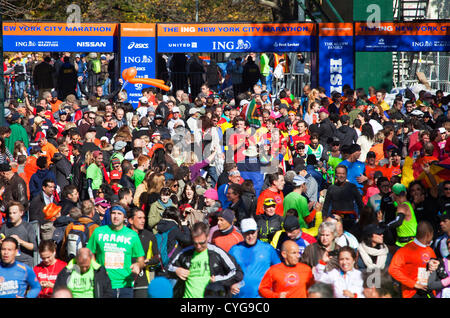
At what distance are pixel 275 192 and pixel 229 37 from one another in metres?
11.9

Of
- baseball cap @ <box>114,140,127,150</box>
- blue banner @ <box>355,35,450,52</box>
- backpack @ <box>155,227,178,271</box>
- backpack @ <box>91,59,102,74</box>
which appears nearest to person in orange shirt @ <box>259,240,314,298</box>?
backpack @ <box>155,227,178,271</box>

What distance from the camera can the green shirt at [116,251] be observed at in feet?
32.0

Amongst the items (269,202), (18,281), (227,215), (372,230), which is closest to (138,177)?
(269,202)

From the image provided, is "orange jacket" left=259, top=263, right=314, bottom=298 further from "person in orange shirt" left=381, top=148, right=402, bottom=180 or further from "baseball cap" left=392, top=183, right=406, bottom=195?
A: "person in orange shirt" left=381, top=148, right=402, bottom=180

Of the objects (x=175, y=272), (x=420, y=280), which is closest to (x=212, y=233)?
(x=175, y=272)

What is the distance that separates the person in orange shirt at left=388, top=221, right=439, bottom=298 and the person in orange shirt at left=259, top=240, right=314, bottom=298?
1.40 m

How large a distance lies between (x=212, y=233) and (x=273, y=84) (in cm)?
1569

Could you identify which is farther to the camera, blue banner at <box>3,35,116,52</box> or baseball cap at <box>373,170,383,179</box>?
blue banner at <box>3,35,116,52</box>

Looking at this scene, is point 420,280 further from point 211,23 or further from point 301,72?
point 301,72

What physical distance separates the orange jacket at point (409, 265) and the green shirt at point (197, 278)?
2218 millimetres

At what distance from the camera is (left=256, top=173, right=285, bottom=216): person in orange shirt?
12336mm

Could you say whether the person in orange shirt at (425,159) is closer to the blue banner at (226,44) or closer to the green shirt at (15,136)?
the green shirt at (15,136)

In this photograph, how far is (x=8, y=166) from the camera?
1348cm

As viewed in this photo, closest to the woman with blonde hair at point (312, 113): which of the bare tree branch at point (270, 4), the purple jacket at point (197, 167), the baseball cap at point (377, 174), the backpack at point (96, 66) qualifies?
the purple jacket at point (197, 167)
